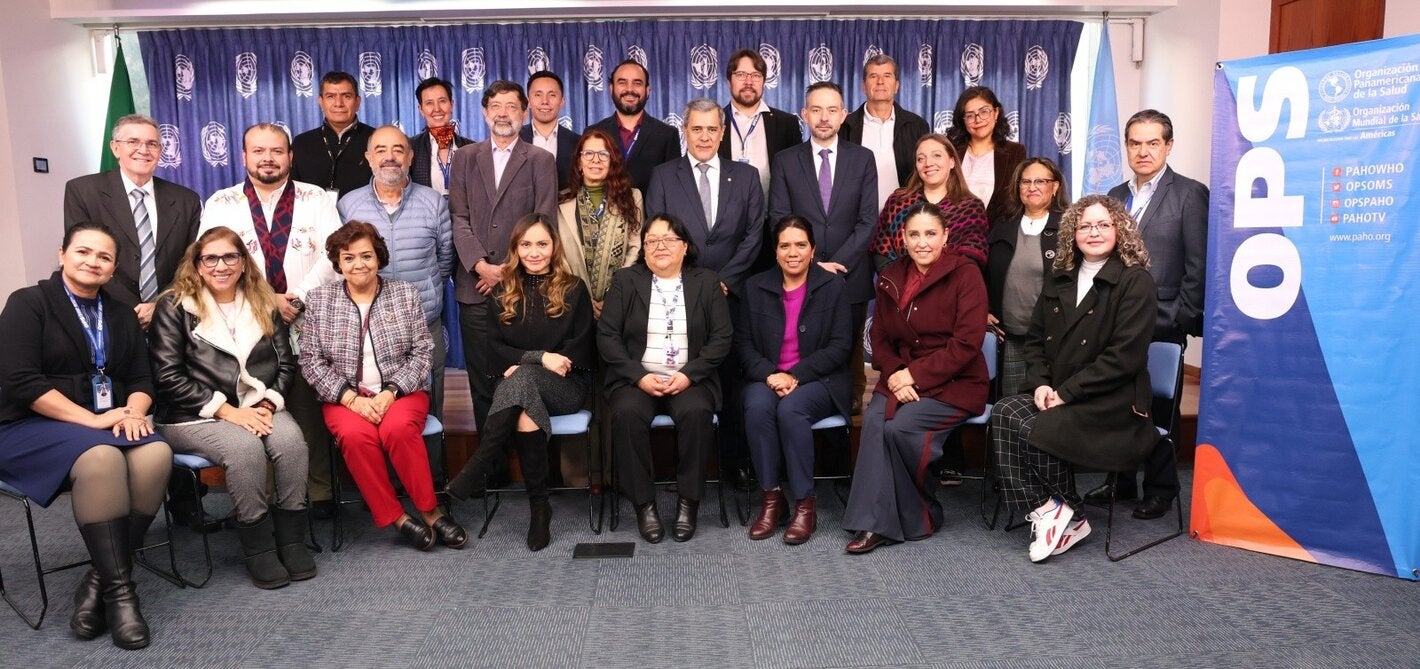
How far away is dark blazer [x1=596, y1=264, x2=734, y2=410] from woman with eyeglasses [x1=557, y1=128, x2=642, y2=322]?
0.15 metres

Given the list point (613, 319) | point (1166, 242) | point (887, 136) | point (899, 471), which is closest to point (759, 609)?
point (899, 471)

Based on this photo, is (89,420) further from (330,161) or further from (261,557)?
(330,161)

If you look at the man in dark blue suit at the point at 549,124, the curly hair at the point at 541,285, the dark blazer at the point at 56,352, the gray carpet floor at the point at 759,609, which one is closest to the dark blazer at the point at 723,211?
the curly hair at the point at 541,285

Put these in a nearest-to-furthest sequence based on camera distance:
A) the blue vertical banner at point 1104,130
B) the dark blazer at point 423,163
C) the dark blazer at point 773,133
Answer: the dark blazer at point 773,133
the dark blazer at point 423,163
the blue vertical banner at point 1104,130

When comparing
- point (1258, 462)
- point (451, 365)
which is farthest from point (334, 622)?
point (451, 365)

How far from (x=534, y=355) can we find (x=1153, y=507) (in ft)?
8.23

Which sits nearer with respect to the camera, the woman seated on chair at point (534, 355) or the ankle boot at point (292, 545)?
the ankle boot at point (292, 545)

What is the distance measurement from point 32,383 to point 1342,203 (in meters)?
4.20

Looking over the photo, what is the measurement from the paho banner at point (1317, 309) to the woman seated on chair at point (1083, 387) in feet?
0.94

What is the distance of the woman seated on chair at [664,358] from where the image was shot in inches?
137

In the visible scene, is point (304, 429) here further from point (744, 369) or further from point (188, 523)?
point (744, 369)

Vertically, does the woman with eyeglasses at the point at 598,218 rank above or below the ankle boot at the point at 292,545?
above

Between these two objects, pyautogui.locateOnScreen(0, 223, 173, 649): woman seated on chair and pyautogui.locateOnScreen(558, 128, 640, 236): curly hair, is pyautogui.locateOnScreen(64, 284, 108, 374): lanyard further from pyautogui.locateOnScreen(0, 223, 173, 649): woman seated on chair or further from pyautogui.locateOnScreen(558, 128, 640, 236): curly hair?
pyautogui.locateOnScreen(558, 128, 640, 236): curly hair

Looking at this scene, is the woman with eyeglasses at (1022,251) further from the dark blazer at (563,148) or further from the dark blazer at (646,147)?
the dark blazer at (563,148)
